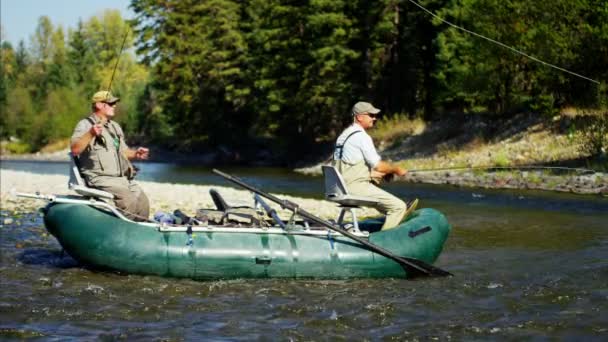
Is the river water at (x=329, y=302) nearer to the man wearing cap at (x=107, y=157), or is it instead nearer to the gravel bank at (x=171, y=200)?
the man wearing cap at (x=107, y=157)

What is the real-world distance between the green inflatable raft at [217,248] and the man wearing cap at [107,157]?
283 millimetres

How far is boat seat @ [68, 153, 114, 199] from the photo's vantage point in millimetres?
9562

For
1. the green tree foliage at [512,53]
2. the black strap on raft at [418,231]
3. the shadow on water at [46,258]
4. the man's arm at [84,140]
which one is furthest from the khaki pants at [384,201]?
the green tree foliage at [512,53]

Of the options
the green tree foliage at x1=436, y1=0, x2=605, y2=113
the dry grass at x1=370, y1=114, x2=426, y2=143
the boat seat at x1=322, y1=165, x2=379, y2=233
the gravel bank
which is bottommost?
the gravel bank

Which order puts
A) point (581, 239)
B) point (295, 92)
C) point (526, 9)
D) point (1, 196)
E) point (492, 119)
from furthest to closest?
point (295, 92) < point (492, 119) < point (526, 9) < point (1, 196) < point (581, 239)

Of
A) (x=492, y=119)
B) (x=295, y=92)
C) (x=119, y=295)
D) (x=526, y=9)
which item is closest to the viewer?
(x=119, y=295)

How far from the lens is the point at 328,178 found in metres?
9.66

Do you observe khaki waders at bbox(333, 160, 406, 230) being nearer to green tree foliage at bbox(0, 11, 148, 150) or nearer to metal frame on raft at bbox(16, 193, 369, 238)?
metal frame on raft at bbox(16, 193, 369, 238)

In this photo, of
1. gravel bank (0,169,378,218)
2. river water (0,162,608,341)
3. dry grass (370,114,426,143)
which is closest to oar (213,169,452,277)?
river water (0,162,608,341)

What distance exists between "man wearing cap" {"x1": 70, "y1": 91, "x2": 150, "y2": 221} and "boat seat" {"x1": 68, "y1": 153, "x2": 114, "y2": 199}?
0.06m

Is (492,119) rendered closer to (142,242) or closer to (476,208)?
(476,208)

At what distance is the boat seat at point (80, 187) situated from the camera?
31.4ft

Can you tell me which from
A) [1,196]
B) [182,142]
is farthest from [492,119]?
[182,142]

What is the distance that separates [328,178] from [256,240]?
1.10 meters
